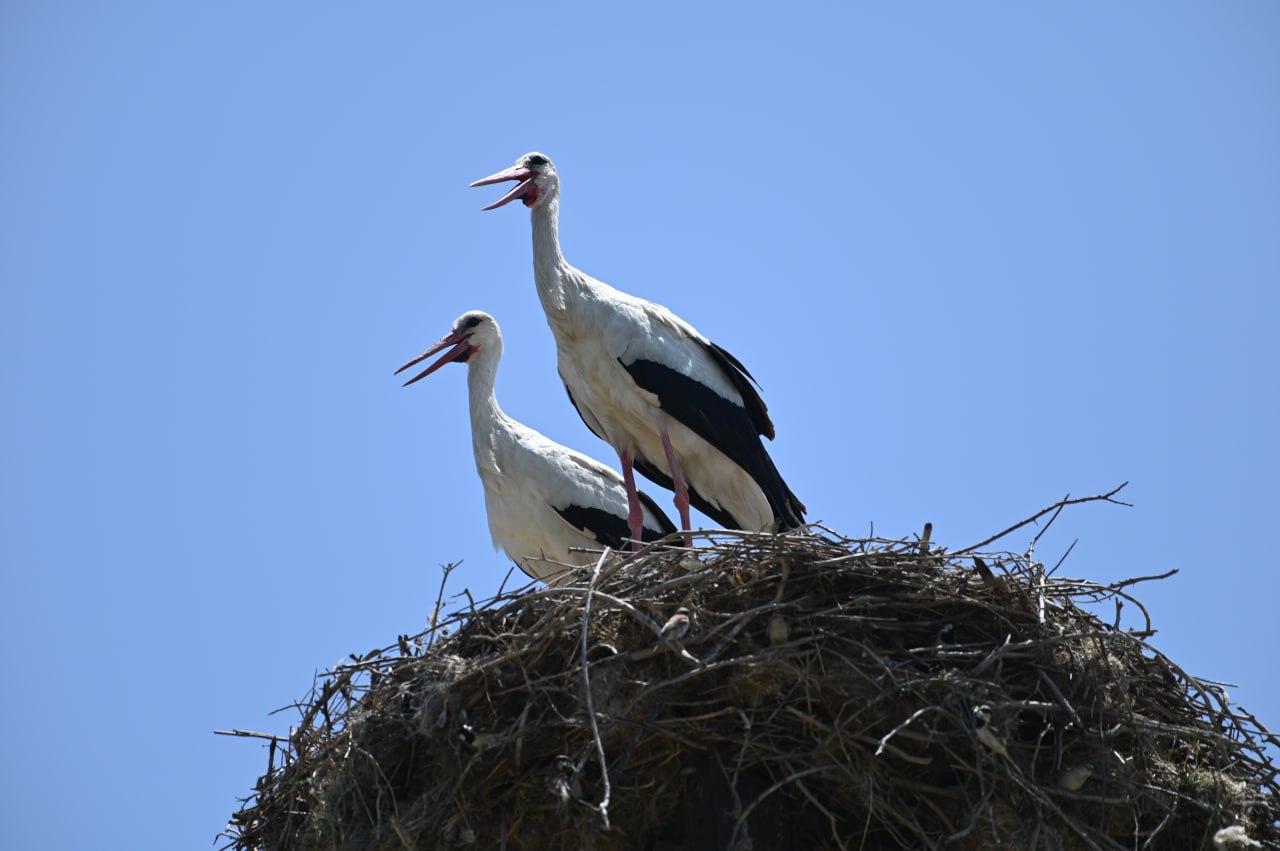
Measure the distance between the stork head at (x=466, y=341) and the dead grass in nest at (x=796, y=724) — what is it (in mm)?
3947

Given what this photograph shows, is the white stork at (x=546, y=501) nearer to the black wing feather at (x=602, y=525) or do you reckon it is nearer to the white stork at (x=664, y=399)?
the black wing feather at (x=602, y=525)

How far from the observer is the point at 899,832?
4793mm

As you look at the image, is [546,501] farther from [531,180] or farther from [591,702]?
[591,702]

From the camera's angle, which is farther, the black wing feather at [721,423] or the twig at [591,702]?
the black wing feather at [721,423]

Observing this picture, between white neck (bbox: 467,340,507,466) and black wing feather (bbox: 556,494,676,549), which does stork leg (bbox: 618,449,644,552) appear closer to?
black wing feather (bbox: 556,494,676,549)

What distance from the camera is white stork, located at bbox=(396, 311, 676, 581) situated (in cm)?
811

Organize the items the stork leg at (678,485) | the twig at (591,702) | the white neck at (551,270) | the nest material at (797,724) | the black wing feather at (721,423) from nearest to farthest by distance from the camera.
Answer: the twig at (591,702), the nest material at (797,724), the black wing feather at (721,423), the stork leg at (678,485), the white neck at (551,270)

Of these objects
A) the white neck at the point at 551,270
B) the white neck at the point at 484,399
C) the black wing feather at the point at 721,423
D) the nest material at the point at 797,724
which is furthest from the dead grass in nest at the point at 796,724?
the white neck at the point at 484,399

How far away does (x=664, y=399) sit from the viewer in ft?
24.4

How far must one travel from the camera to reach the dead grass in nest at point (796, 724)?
15.4 ft

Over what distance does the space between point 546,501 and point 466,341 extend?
1388mm

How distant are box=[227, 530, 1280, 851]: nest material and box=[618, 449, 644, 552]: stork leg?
2424 millimetres

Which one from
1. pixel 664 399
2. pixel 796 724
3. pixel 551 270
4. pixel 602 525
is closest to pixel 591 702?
pixel 796 724

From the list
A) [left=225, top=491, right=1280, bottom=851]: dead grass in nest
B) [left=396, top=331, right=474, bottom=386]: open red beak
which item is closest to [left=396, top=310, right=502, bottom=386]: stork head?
[left=396, top=331, right=474, bottom=386]: open red beak
